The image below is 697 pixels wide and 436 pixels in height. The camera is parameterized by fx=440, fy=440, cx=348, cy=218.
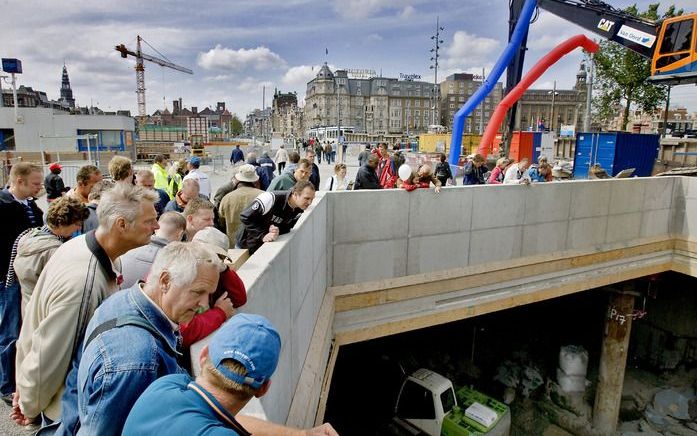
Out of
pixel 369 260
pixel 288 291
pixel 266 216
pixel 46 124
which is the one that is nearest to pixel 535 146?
pixel 369 260

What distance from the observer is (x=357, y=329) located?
6664mm

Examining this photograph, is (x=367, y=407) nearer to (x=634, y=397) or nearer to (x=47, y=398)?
(x=634, y=397)

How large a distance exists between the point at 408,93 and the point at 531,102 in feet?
117

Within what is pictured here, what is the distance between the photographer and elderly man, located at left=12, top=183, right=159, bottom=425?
2033 mm

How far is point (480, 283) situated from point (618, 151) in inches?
524

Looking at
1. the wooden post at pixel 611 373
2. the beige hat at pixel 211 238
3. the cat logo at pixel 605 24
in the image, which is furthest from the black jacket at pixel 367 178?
the cat logo at pixel 605 24

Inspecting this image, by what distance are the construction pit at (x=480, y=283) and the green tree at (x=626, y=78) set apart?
2325 centimetres

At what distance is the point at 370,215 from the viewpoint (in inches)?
259

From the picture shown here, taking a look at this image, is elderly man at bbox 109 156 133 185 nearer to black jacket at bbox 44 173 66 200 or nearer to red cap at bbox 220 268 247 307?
black jacket at bbox 44 173 66 200

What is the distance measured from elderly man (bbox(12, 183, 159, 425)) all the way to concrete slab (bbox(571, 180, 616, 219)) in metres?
8.27

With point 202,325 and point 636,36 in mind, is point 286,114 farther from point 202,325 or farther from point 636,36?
point 202,325

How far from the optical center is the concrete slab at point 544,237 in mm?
8195

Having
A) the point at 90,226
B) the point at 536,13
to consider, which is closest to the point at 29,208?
the point at 90,226

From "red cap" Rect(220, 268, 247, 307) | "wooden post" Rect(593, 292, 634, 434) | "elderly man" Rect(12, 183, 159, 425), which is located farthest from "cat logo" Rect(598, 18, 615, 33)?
"elderly man" Rect(12, 183, 159, 425)
